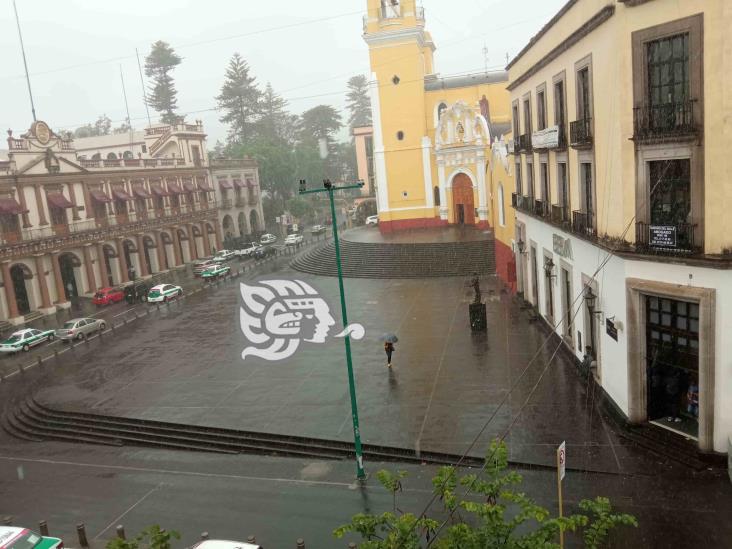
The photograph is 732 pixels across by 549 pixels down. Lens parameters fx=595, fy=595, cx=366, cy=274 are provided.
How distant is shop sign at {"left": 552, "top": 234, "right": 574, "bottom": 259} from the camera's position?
19.4m

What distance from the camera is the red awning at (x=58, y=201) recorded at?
41.3 meters

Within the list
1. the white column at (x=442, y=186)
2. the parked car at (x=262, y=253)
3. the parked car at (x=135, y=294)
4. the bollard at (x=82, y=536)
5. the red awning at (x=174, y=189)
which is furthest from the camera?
the parked car at (x=262, y=253)

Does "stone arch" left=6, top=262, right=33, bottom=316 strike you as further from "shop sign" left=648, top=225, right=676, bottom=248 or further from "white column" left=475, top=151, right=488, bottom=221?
"shop sign" left=648, top=225, right=676, bottom=248

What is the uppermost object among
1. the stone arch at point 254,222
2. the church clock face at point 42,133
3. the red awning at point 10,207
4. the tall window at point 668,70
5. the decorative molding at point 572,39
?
the church clock face at point 42,133

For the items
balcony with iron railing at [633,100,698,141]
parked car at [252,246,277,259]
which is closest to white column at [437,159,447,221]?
parked car at [252,246,277,259]

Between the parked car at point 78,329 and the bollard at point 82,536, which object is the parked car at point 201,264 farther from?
the bollard at point 82,536

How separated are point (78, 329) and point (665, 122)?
30.4 metres

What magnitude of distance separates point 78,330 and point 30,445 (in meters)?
13.8

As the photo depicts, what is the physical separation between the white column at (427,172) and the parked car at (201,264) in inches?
747

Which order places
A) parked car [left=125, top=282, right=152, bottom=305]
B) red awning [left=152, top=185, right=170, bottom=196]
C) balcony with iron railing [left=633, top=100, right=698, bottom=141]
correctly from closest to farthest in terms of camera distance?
balcony with iron railing [left=633, top=100, right=698, bottom=141]
parked car [left=125, top=282, right=152, bottom=305]
red awning [left=152, top=185, right=170, bottom=196]

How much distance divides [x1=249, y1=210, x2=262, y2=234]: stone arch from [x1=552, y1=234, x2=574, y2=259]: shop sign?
2062 inches

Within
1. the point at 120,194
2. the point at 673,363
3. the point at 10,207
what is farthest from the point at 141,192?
the point at 673,363

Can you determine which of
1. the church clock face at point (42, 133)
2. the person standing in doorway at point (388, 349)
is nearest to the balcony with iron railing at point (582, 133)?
the person standing in doorway at point (388, 349)

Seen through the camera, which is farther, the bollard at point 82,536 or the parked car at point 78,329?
the parked car at point 78,329
